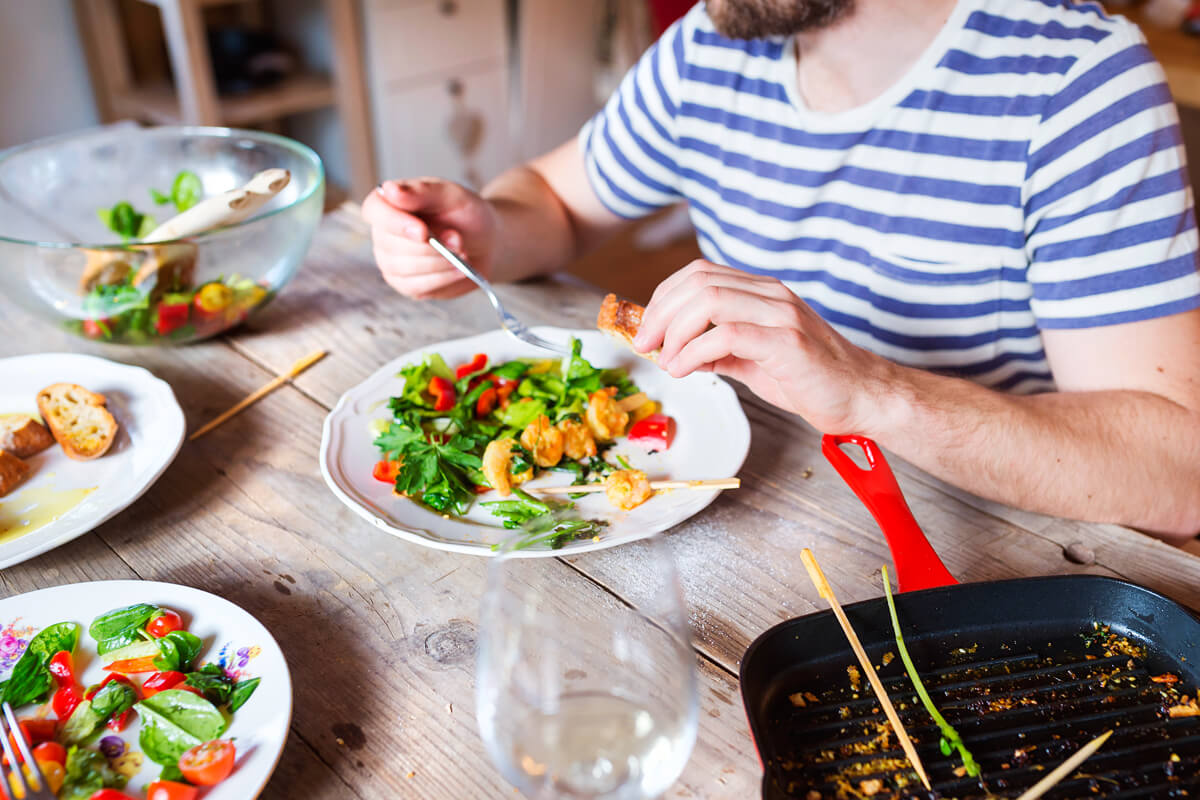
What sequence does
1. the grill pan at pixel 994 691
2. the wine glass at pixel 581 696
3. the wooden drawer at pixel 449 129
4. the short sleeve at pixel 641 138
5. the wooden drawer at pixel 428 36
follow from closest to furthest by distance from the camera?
1. the wine glass at pixel 581 696
2. the grill pan at pixel 994 691
3. the short sleeve at pixel 641 138
4. the wooden drawer at pixel 428 36
5. the wooden drawer at pixel 449 129

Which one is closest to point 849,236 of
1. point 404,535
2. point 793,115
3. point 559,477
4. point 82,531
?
point 793,115

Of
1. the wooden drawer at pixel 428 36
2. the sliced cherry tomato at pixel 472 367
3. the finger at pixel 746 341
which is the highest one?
the finger at pixel 746 341

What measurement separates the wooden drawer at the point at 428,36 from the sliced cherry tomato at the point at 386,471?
7.38 ft

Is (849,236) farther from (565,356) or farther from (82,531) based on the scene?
(82,531)

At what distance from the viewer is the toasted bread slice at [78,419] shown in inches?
39.4

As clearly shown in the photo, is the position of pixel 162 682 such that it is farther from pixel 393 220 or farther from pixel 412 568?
pixel 393 220

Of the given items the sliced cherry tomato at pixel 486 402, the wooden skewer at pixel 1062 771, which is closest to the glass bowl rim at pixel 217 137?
the sliced cherry tomato at pixel 486 402

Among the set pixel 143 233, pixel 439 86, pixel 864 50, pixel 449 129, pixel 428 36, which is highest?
pixel 864 50

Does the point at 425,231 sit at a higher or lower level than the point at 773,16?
lower

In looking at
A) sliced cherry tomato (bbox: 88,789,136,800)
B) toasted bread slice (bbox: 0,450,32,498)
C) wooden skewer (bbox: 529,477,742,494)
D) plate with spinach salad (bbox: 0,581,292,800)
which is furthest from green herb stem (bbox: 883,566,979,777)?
toasted bread slice (bbox: 0,450,32,498)

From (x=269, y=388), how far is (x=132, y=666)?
48 centimetres

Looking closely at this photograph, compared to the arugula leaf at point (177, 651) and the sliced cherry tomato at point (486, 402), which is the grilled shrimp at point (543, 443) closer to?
the sliced cherry tomato at point (486, 402)

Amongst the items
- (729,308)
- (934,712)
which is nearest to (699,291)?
(729,308)

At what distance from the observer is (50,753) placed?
0.65 m
